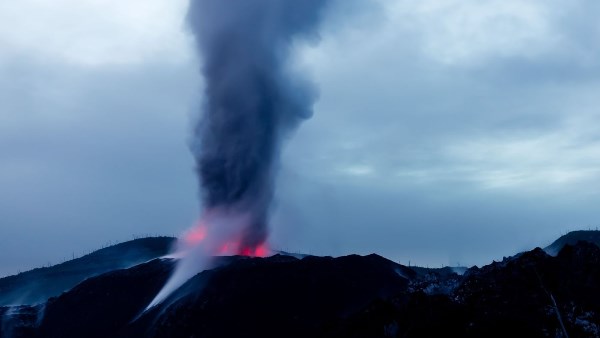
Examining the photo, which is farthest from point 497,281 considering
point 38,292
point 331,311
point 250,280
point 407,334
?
point 38,292

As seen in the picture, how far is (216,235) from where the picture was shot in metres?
87.2

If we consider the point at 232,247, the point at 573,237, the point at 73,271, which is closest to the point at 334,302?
the point at 232,247

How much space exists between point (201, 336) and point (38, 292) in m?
60.9

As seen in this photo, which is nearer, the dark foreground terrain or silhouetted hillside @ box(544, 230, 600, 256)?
the dark foreground terrain

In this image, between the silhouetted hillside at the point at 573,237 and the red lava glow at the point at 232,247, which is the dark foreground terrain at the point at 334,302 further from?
the silhouetted hillside at the point at 573,237

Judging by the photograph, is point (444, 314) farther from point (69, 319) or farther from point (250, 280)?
point (69, 319)

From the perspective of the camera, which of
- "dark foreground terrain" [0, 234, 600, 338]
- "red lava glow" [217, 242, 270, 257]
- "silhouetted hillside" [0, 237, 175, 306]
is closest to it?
"dark foreground terrain" [0, 234, 600, 338]

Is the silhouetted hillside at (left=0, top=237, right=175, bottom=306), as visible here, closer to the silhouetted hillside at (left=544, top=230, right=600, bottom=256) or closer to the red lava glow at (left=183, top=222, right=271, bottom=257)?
the red lava glow at (left=183, top=222, right=271, bottom=257)

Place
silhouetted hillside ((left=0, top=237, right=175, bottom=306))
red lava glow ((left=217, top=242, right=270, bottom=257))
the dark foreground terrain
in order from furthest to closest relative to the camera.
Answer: silhouetted hillside ((left=0, top=237, right=175, bottom=306))
red lava glow ((left=217, top=242, right=270, bottom=257))
the dark foreground terrain

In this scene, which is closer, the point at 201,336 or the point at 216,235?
the point at 201,336

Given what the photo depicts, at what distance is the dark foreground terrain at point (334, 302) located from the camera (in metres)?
49.0

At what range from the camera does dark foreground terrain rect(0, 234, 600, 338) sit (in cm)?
4903

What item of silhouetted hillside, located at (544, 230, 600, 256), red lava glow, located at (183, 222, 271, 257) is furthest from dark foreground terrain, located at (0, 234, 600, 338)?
silhouetted hillside, located at (544, 230, 600, 256)

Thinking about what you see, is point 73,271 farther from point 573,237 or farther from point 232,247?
point 573,237
